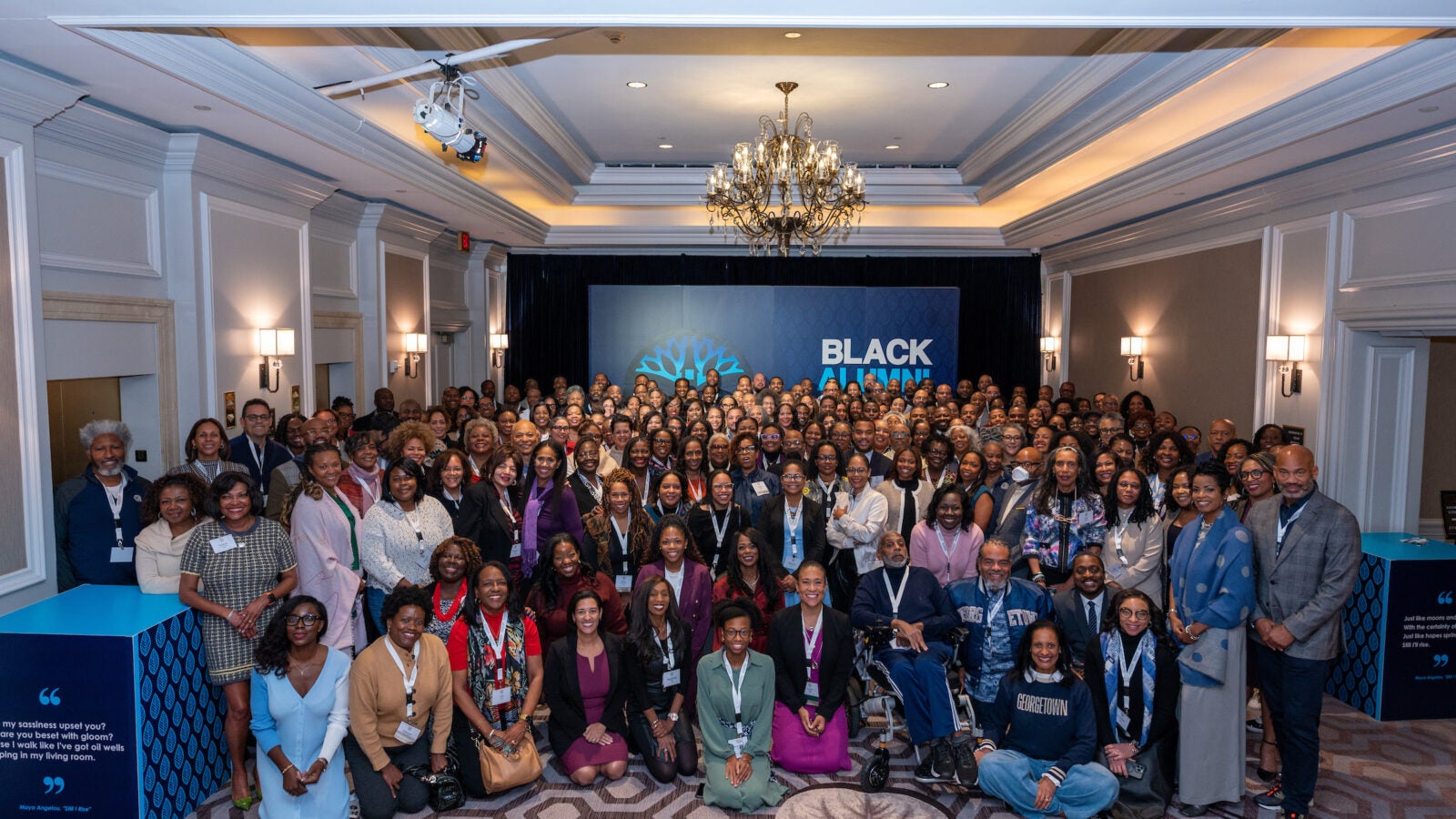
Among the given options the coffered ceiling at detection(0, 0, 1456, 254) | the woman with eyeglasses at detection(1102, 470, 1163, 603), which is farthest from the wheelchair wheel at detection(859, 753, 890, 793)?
the coffered ceiling at detection(0, 0, 1456, 254)

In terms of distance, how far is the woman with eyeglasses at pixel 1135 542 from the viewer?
5.30m

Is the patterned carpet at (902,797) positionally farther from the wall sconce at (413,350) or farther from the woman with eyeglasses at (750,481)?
the wall sconce at (413,350)

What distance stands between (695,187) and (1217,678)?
31.1 ft

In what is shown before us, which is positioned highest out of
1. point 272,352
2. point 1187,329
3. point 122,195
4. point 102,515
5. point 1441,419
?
point 122,195

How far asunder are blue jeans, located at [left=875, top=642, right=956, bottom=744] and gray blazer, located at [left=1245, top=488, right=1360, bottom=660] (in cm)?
169

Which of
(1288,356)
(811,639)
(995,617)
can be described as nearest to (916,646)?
(995,617)

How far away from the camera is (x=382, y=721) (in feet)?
14.5

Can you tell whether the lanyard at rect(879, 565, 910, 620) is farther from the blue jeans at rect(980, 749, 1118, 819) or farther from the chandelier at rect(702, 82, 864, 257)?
the chandelier at rect(702, 82, 864, 257)

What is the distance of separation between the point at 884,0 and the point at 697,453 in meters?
3.84

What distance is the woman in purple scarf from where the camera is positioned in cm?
598

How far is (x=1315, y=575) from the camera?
437 cm

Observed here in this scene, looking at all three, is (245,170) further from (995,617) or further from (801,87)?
(995,617)

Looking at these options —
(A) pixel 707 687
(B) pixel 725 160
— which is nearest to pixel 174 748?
(A) pixel 707 687

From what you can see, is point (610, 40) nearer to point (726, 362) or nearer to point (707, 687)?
point (707, 687)
